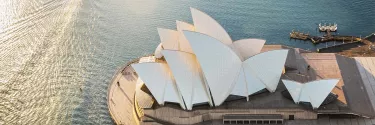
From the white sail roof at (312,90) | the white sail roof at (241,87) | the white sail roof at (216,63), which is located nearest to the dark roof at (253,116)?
the white sail roof at (216,63)

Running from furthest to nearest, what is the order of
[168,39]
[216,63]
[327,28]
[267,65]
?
[327,28] → [168,39] → [267,65] → [216,63]

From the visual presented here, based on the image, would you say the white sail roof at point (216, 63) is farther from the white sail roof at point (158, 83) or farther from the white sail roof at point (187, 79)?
the white sail roof at point (158, 83)

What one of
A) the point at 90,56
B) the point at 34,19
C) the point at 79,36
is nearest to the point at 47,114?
the point at 90,56

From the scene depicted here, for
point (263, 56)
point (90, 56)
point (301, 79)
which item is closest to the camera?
point (263, 56)

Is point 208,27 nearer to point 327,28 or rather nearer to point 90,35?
point 90,35

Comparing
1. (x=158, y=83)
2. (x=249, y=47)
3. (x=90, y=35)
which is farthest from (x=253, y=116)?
(x=90, y=35)

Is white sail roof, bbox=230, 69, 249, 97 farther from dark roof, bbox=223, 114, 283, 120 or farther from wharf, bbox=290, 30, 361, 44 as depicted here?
wharf, bbox=290, 30, 361, 44

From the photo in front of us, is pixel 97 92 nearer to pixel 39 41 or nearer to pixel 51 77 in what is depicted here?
pixel 51 77
